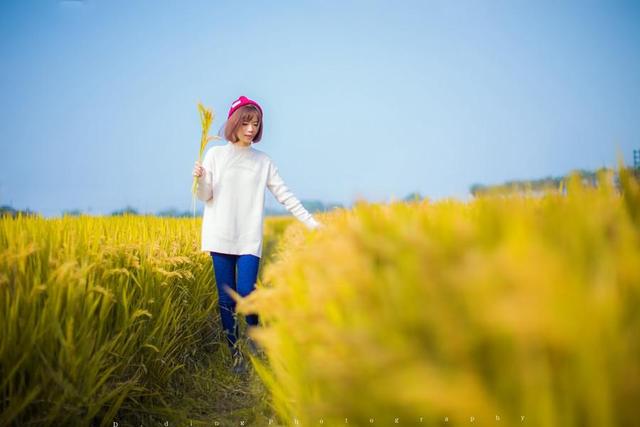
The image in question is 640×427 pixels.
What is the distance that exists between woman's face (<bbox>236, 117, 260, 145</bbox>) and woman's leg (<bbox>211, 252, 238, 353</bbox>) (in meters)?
1.08

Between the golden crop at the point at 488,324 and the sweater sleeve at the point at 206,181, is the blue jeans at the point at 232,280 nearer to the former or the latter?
the sweater sleeve at the point at 206,181

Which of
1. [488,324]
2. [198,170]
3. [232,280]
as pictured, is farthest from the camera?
[232,280]

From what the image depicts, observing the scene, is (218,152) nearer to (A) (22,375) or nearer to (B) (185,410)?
(B) (185,410)

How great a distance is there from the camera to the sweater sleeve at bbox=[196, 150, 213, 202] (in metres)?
4.26

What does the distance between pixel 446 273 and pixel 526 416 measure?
0.35 meters

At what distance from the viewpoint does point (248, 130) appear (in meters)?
4.23

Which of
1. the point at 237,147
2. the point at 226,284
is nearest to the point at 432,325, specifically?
the point at 226,284

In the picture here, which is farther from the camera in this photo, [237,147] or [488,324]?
[237,147]

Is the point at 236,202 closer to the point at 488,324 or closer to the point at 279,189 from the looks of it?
the point at 279,189

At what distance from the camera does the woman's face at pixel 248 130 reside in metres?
4.25

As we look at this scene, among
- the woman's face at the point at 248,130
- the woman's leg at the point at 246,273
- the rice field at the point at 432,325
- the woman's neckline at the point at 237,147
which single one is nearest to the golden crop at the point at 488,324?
the rice field at the point at 432,325

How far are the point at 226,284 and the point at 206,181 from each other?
0.96 metres

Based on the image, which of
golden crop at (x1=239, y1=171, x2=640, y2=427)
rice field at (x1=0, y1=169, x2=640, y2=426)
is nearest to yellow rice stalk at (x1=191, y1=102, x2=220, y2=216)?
rice field at (x1=0, y1=169, x2=640, y2=426)

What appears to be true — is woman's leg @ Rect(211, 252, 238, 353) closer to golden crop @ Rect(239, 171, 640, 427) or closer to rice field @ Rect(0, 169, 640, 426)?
rice field @ Rect(0, 169, 640, 426)
